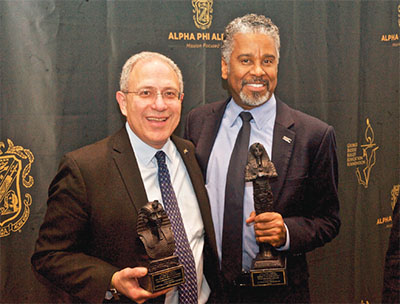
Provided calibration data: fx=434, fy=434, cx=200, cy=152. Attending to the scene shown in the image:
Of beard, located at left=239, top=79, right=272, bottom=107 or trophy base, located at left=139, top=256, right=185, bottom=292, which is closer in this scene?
trophy base, located at left=139, top=256, right=185, bottom=292

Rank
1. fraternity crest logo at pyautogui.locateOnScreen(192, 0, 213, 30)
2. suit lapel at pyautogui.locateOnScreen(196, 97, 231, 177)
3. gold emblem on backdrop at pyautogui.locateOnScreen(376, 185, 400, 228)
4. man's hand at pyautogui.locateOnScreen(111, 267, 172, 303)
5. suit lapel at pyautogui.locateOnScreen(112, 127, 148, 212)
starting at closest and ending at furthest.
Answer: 1. man's hand at pyautogui.locateOnScreen(111, 267, 172, 303)
2. suit lapel at pyautogui.locateOnScreen(112, 127, 148, 212)
3. suit lapel at pyautogui.locateOnScreen(196, 97, 231, 177)
4. fraternity crest logo at pyautogui.locateOnScreen(192, 0, 213, 30)
5. gold emblem on backdrop at pyautogui.locateOnScreen(376, 185, 400, 228)

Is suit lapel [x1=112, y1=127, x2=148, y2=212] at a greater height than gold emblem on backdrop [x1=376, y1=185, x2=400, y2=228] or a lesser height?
greater

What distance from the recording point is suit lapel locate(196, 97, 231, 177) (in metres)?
2.36

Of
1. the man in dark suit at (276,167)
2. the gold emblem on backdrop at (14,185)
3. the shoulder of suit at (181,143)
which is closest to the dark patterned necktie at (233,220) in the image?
the man in dark suit at (276,167)

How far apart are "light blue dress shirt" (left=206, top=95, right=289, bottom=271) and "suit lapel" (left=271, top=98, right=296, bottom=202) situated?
4 cm

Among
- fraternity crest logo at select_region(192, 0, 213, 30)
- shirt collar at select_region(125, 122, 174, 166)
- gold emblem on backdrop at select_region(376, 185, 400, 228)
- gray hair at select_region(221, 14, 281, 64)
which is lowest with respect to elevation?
gold emblem on backdrop at select_region(376, 185, 400, 228)

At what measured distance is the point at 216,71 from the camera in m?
2.88

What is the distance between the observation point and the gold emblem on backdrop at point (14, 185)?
2496mm

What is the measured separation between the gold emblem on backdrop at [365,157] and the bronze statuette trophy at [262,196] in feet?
4.35

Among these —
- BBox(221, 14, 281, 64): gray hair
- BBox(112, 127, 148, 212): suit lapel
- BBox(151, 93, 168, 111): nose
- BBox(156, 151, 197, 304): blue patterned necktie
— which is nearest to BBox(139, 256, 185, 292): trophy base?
BBox(156, 151, 197, 304): blue patterned necktie

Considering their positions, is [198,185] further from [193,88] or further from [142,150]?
[193,88]

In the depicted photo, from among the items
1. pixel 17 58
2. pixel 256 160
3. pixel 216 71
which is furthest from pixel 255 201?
pixel 17 58

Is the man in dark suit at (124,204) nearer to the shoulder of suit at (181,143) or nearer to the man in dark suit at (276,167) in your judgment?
the shoulder of suit at (181,143)

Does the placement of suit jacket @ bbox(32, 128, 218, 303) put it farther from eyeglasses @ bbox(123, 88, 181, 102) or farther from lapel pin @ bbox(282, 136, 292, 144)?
lapel pin @ bbox(282, 136, 292, 144)
